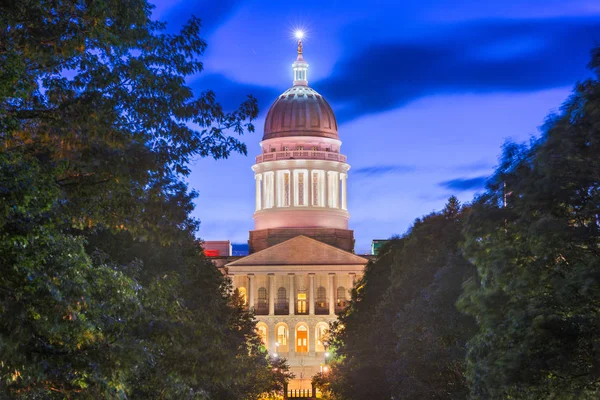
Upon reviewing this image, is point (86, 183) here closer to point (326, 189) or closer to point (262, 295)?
point (262, 295)

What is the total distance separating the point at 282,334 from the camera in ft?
524

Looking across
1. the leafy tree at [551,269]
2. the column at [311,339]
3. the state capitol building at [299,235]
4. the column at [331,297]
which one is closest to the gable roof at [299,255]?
the state capitol building at [299,235]

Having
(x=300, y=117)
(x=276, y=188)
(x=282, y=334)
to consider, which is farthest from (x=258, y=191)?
(x=282, y=334)

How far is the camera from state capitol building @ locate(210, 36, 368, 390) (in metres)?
158

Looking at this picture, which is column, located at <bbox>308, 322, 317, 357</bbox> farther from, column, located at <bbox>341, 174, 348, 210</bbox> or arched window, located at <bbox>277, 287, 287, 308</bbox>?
column, located at <bbox>341, 174, 348, 210</bbox>

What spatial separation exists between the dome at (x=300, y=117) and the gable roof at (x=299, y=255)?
28.1m

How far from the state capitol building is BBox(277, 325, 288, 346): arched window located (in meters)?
0.15

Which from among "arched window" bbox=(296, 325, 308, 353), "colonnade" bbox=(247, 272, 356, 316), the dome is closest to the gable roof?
"colonnade" bbox=(247, 272, 356, 316)

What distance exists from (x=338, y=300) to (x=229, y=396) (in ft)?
360

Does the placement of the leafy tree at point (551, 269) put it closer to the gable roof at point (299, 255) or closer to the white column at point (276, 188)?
the gable roof at point (299, 255)

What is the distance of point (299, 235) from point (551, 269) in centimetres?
13892

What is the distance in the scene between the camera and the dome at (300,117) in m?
181

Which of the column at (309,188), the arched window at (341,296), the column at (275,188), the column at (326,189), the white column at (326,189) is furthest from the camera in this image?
the column at (326,189)

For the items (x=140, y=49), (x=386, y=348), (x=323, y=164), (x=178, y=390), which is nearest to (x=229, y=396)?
(x=386, y=348)
